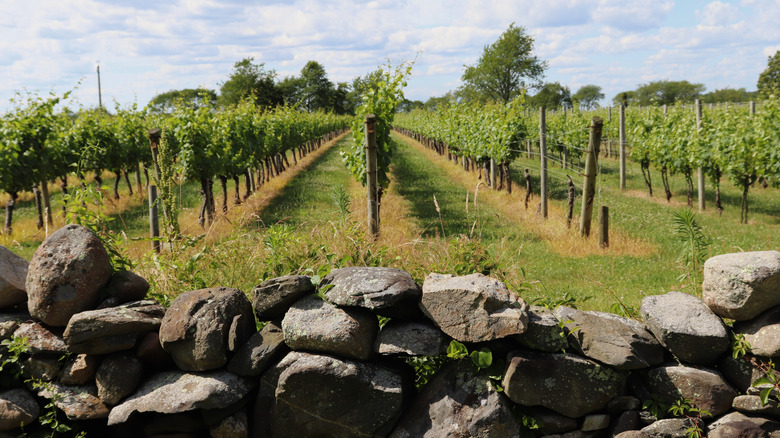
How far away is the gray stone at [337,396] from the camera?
3412mm

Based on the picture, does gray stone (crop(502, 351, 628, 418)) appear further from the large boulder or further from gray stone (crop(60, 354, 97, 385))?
the large boulder

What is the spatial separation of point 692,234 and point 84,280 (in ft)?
15.1

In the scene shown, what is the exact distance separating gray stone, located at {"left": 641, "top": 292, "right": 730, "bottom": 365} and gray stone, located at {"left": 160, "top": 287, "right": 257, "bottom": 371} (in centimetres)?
269

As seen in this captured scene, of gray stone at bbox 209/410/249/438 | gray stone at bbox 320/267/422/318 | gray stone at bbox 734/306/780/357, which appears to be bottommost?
gray stone at bbox 209/410/249/438

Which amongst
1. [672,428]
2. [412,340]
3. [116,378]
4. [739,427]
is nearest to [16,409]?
[116,378]

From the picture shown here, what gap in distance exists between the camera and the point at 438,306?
3422 mm

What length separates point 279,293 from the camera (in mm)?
3650

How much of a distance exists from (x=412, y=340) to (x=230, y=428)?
50.8 inches

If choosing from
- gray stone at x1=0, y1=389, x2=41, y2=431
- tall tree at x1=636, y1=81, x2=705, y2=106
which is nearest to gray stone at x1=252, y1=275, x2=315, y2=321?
gray stone at x1=0, y1=389, x2=41, y2=431

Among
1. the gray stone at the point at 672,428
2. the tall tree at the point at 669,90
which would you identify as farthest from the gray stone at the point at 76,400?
the tall tree at the point at 669,90

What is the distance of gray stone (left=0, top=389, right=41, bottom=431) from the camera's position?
138 inches

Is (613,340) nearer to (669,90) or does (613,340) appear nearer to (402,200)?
(402,200)

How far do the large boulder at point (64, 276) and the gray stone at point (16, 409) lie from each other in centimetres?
50

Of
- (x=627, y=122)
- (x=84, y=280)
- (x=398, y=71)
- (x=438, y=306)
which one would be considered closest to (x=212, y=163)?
(x=398, y=71)
